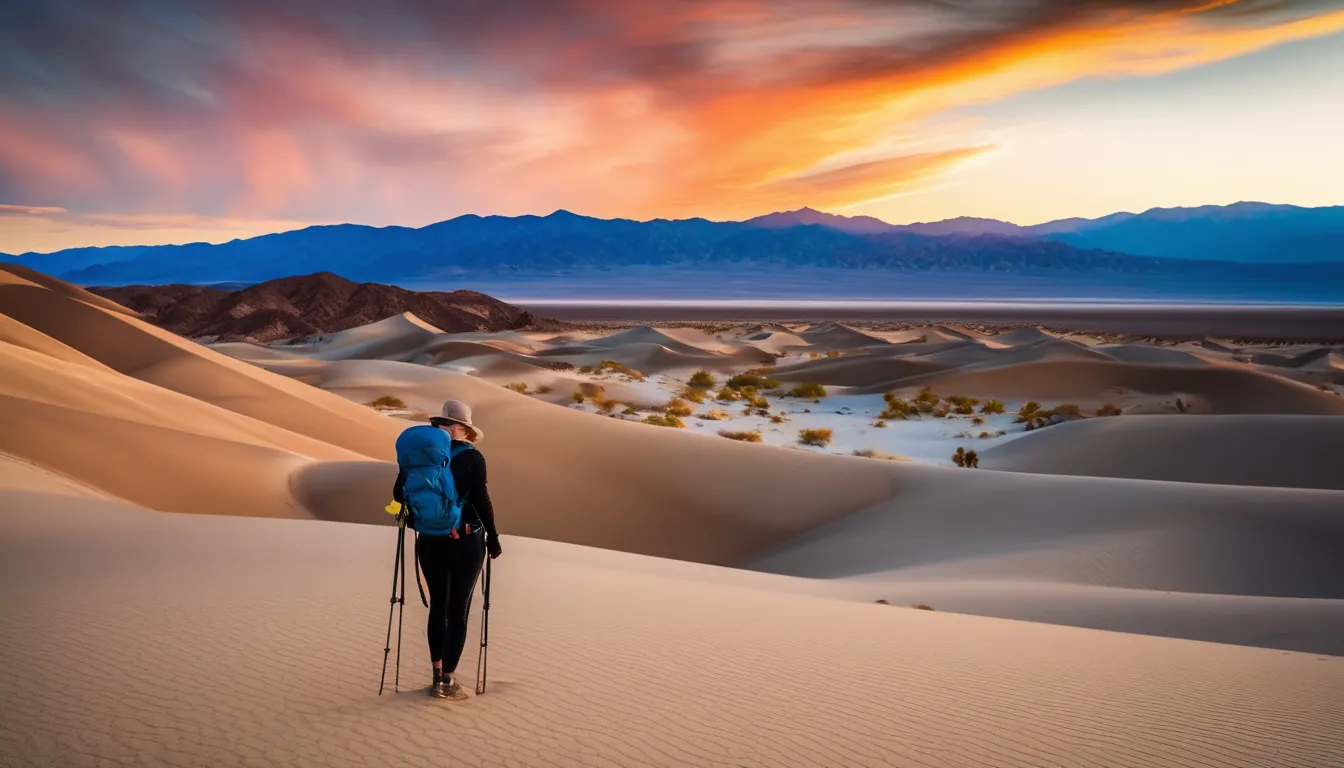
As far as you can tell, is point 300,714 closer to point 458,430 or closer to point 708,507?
point 458,430

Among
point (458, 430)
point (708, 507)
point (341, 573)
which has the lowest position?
point (708, 507)

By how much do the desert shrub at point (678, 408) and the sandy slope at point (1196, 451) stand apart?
11.7m

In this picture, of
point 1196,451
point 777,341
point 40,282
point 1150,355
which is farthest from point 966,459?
point 777,341

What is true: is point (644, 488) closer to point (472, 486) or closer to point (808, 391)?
point (472, 486)

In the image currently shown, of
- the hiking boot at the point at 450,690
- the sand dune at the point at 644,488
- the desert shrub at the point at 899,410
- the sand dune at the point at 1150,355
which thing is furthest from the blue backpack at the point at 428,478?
the sand dune at the point at 1150,355

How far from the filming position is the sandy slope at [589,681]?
12.8 feet

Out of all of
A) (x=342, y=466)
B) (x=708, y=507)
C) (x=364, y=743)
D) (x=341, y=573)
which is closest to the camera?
(x=364, y=743)

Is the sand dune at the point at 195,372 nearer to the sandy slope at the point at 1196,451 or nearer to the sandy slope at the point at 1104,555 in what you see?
the sandy slope at the point at 1104,555

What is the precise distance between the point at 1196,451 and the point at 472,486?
2161 cm

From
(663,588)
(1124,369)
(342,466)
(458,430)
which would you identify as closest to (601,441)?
Result: (342,466)

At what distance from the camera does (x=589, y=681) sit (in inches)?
191

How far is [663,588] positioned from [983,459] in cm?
1729

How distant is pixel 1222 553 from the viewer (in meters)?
11.7

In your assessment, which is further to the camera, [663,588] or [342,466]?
[342,466]
